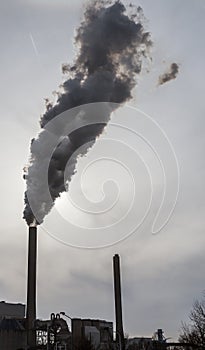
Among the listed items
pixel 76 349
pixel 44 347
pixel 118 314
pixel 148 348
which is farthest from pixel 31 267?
pixel 148 348

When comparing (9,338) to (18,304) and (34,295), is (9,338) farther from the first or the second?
(18,304)

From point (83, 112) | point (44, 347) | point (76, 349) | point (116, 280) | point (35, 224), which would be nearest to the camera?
point (83, 112)

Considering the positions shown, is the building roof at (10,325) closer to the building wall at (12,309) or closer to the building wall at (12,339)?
the building wall at (12,339)

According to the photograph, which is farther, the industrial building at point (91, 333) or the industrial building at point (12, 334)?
the industrial building at point (91, 333)

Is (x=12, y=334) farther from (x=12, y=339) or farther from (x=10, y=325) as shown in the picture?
(x=10, y=325)

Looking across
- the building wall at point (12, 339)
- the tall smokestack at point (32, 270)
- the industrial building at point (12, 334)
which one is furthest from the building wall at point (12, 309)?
the tall smokestack at point (32, 270)

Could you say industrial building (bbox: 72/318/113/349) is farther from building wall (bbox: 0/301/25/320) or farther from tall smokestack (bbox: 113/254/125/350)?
tall smokestack (bbox: 113/254/125/350)

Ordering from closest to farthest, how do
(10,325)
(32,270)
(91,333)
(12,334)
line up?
(32,270) → (12,334) → (10,325) → (91,333)

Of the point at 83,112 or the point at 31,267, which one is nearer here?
the point at 83,112

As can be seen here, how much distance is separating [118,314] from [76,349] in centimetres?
917

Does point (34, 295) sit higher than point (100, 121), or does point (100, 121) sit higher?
point (100, 121)

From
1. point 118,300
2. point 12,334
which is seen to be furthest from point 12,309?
point 118,300

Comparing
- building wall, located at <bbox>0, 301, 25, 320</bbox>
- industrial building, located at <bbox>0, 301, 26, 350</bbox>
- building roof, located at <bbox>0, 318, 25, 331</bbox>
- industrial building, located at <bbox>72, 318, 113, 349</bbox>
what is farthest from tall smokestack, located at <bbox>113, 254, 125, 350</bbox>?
building wall, located at <bbox>0, 301, 25, 320</bbox>

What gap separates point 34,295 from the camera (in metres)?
45.9
